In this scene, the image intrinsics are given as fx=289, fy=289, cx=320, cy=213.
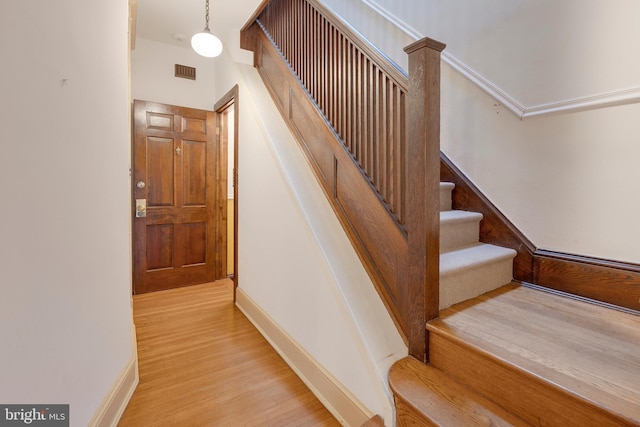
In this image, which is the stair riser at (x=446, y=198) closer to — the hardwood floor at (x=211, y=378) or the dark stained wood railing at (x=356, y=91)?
the dark stained wood railing at (x=356, y=91)

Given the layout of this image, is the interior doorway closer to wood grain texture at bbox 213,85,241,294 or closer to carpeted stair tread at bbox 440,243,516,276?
wood grain texture at bbox 213,85,241,294

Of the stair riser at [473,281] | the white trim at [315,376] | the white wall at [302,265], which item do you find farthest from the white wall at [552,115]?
the white trim at [315,376]

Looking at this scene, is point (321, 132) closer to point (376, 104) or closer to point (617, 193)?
point (376, 104)

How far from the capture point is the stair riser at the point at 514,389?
83 centimetres

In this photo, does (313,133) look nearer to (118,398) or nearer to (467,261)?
(467,261)

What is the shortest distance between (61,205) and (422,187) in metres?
1.39

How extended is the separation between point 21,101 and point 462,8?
8.17 ft

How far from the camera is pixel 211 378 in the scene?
180cm

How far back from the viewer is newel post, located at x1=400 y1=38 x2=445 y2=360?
1201 millimetres

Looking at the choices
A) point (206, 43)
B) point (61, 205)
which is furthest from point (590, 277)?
point (206, 43)

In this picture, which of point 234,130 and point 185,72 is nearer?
point 234,130

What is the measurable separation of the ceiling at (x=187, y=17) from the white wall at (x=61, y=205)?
55.2 inches

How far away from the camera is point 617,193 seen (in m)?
1.44

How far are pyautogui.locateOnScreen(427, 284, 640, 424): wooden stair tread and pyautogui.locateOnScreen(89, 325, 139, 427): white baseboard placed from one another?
152 cm
